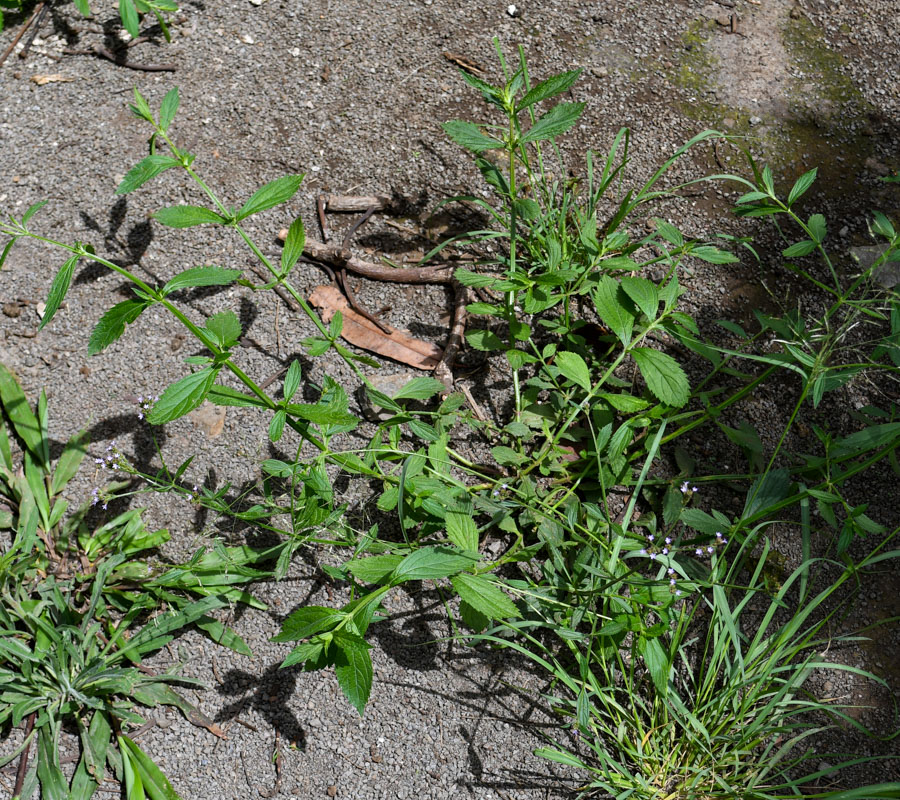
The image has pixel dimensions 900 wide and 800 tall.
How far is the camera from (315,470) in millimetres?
1570

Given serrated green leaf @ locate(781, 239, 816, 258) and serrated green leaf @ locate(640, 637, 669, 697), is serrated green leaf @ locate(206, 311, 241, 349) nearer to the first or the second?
serrated green leaf @ locate(640, 637, 669, 697)

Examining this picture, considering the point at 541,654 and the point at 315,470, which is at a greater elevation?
the point at 315,470

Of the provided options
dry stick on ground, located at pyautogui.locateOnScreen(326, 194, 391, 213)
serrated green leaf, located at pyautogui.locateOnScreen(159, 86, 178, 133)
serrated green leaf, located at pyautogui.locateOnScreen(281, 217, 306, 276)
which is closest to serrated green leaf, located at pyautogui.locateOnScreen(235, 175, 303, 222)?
serrated green leaf, located at pyautogui.locateOnScreen(281, 217, 306, 276)

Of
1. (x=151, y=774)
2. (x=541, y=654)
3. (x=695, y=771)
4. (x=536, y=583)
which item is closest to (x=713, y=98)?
(x=536, y=583)

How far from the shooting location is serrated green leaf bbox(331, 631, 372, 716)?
113 centimetres

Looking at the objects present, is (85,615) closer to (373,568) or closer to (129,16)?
(373,568)

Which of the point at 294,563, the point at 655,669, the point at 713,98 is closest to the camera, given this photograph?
the point at 655,669

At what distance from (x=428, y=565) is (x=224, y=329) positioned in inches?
23.8

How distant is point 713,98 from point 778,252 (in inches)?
21.1

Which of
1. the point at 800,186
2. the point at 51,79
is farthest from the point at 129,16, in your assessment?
the point at 800,186

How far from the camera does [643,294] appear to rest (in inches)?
63.9

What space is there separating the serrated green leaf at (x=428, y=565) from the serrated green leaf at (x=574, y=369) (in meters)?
0.53

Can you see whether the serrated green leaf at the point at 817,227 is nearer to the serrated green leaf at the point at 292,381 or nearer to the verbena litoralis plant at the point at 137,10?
the serrated green leaf at the point at 292,381

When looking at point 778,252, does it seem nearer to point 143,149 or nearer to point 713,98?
point 713,98
